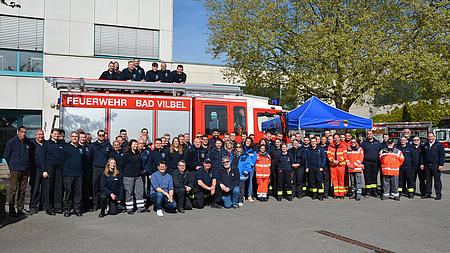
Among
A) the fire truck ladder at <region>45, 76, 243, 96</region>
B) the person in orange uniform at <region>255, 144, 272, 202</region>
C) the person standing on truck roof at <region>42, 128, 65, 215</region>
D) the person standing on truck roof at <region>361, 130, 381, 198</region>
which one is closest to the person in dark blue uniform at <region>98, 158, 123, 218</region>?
the person standing on truck roof at <region>42, 128, 65, 215</region>

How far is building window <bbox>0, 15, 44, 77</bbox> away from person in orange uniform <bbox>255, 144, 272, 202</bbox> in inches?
556

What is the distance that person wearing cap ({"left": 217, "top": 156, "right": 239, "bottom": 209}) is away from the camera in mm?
9594

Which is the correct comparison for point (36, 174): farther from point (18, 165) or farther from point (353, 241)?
point (353, 241)

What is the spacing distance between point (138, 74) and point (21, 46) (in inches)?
421

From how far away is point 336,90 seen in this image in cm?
1808

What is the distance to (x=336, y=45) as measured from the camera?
57.3 feet

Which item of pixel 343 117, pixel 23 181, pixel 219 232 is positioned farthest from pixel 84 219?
pixel 343 117

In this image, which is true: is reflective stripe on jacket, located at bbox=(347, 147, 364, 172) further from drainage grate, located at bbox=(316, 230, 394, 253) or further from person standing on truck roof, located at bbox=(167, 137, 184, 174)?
person standing on truck roof, located at bbox=(167, 137, 184, 174)

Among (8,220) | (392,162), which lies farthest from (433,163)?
(8,220)

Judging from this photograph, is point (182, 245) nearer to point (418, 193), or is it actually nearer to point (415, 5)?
point (418, 193)

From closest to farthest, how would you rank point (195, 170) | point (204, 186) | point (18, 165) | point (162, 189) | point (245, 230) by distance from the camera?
point (245, 230)
point (18, 165)
point (162, 189)
point (204, 186)
point (195, 170)

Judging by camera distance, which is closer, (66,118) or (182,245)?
(182,245)

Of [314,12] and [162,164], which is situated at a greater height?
[314,12]

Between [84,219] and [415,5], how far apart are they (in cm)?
1725
